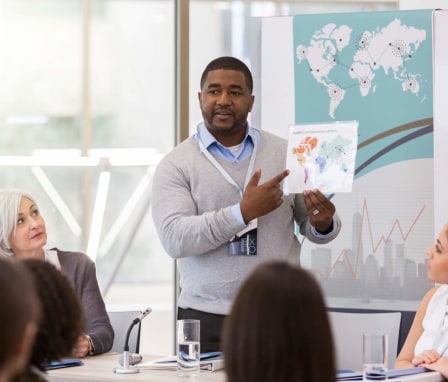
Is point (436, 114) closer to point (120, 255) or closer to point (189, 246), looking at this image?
point (189, 246)

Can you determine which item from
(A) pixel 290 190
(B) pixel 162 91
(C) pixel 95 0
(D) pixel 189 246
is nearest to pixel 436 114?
(A) pixel 290 190

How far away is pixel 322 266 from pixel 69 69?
2.19 meters

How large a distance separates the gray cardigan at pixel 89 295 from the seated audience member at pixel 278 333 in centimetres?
214

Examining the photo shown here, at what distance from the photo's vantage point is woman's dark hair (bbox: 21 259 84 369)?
192cm

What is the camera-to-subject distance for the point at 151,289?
5898 mm

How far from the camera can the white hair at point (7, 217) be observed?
11.8 feet

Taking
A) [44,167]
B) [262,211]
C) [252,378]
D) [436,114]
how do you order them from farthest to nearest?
[44,167]
[436,114]
[262,211]
[252,378]

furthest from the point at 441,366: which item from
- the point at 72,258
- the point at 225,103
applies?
the point at 72,258

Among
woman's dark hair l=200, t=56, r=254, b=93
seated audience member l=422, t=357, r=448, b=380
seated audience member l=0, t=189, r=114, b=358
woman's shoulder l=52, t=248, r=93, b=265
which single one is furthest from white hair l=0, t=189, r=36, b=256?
seated audience member l=422, t=357, r=448, b=380

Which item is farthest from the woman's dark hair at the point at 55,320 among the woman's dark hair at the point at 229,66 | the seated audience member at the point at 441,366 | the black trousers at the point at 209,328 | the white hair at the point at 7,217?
the woman's dark hair at the point at 229,66

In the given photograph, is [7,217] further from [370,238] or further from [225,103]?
[370,238]

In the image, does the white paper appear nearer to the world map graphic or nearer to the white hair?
the world map graphic

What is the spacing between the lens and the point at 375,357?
8.93 feet

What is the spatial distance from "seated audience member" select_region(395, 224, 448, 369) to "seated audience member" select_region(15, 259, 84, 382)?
1.43m
